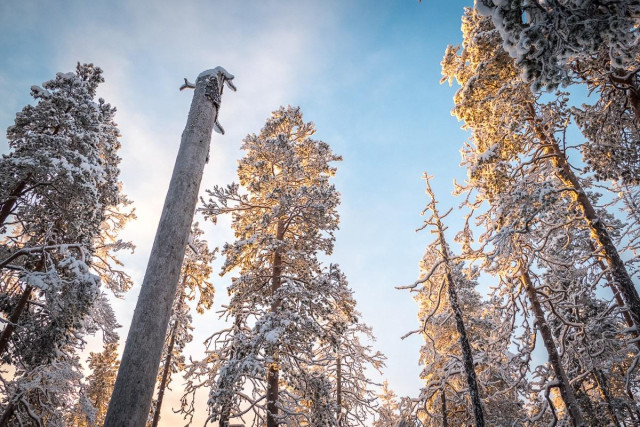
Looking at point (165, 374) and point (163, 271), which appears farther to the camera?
point (165, 374)

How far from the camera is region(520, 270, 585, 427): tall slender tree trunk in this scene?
925 centimetres

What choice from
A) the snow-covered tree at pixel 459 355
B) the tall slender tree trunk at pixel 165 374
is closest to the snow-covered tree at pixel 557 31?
the snow-covered tree at pixel 459 355

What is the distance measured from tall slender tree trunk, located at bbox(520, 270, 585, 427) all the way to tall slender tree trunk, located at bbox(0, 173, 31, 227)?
1568cm

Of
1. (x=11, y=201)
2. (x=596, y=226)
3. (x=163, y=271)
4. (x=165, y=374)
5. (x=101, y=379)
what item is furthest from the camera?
(x=101, y=379)

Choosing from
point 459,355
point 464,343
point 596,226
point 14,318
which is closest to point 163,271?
point 596,226

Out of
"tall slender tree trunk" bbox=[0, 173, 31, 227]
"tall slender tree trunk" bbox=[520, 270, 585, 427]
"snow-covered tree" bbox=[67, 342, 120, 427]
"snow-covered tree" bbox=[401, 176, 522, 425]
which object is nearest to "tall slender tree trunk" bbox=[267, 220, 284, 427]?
"snow-covered tree" bbox=[401, 176, 522, 425]

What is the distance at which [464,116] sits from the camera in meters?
9.56

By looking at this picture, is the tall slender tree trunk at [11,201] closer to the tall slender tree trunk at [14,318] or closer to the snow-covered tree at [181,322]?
the tall slender tree trunk at [14,318]

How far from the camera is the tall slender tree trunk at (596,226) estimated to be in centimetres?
696

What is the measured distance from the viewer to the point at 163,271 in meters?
2.16

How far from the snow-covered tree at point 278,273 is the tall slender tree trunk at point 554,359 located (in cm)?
661

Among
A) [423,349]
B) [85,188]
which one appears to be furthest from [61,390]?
[423,349]

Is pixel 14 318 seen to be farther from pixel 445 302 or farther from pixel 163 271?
pixel 445 302

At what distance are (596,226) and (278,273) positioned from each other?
9183mm
